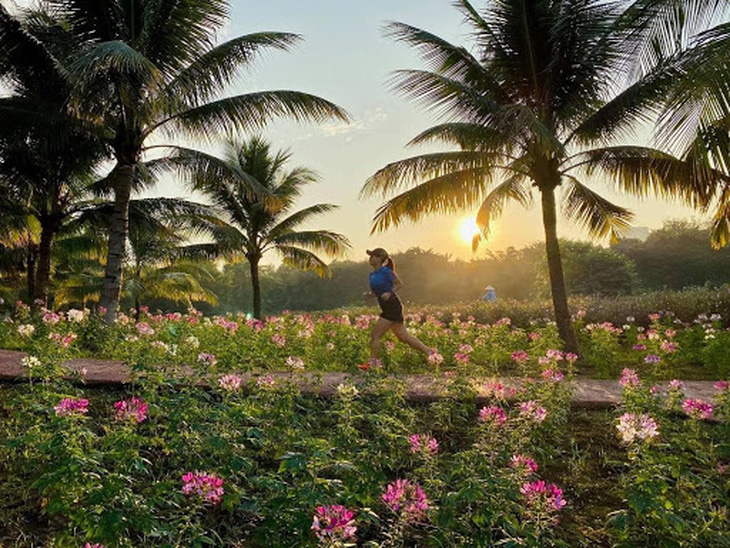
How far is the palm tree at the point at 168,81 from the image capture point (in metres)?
8.12

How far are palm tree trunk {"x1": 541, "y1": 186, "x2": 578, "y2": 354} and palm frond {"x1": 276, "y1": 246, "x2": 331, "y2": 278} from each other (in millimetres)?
9406

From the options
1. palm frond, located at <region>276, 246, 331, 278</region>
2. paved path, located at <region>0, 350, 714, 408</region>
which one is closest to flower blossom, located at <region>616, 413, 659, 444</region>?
paved path, located at <region>0, 350, 714, 408</region>

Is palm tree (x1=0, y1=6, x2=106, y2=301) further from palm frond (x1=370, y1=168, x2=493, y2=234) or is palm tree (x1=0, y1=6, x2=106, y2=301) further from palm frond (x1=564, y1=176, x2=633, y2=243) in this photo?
palm frond (x1=564, y1=176, x2=633, y2=243)

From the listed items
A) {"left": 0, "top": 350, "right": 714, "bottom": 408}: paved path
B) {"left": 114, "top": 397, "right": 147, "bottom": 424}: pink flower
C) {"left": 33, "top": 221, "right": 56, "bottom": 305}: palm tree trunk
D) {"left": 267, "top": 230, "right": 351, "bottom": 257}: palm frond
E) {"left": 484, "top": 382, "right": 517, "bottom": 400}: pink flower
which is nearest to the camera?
{"left": 114, "top": 397, "right": 147, "bottom": 424}: pink flower

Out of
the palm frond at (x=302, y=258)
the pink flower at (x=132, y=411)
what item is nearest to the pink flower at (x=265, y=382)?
the pink flower at (x=132, y=411)

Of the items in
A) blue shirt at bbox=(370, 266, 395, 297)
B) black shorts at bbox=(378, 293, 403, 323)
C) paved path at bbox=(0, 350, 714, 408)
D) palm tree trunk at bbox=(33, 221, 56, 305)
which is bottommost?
→ paved path at bbox=(0, 350, 714, 408)

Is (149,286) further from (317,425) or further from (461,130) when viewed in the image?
(317,425)

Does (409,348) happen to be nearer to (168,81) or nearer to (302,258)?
(168,81)

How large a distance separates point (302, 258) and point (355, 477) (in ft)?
47.1

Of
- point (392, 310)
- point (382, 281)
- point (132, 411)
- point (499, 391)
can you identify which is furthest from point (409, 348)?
point (132, 411)

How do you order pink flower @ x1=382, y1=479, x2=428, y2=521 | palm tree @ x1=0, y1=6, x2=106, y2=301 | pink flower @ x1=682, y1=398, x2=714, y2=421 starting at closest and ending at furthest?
1. pink flower @ x1=382, y1=479, x2=428, y2=521
2. pink flower @ x1=682, y1=398, x2=714, y2=421
3. palm tree @ x1=0, y1=6, x2=106, y2=301

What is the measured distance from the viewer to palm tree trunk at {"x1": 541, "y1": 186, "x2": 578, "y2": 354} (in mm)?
7531

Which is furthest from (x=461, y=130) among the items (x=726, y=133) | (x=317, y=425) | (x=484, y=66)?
(x=317, y=425)

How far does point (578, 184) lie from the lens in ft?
27.4
